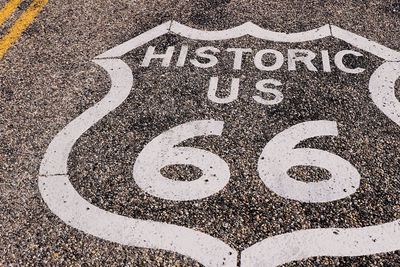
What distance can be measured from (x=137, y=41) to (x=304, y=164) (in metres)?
2.18

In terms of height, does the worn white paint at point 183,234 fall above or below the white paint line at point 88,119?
below

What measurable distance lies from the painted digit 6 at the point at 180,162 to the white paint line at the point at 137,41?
1.25 m

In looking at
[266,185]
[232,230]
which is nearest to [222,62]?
[266,185]

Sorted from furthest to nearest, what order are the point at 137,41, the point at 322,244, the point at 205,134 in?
the point at 137,41
the point at 205,134
the point at 322,244

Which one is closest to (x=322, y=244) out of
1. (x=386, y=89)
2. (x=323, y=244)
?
(x=323, y=244)

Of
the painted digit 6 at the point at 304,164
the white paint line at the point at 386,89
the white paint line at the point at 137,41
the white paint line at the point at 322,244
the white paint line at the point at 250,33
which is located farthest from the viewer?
the white paint line at the point at 250,33

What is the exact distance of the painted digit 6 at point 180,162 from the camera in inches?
132

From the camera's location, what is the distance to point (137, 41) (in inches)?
189

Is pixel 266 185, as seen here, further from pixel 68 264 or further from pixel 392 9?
pixel 392 9

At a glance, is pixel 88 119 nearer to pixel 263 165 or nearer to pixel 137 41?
pixel 137 41

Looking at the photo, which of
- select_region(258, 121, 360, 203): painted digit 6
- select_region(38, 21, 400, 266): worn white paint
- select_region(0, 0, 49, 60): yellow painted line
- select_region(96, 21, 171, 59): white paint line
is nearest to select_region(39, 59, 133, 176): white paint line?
select_region(38, 21, 400, 266): worn white paint

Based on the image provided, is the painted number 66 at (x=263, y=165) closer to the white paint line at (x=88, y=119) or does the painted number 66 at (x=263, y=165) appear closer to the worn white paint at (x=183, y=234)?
the worn white paint at (x=183, y=234)

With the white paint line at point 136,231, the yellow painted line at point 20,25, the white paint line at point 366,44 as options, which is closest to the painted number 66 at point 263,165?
the white paint line at point 136,231

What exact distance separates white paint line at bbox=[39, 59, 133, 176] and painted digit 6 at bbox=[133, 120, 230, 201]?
1.80ft
